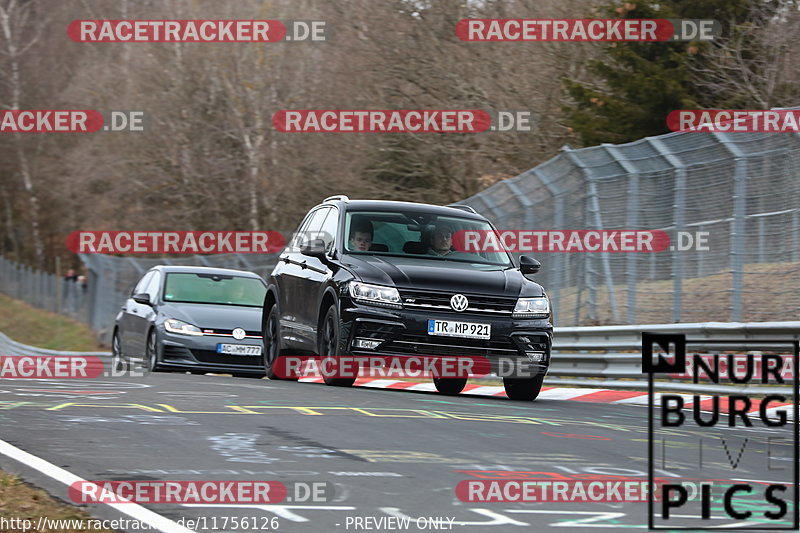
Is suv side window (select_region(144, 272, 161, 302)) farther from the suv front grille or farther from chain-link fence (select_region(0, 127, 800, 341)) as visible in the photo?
the suv front grille

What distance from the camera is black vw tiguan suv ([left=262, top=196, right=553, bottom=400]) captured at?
1210cm

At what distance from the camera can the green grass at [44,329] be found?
45.2 metres

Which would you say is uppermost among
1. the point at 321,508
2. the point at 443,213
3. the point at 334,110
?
the point at 334,110

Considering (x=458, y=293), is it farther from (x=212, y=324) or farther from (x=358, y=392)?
(x=212, y=324)

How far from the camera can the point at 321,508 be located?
6164mm

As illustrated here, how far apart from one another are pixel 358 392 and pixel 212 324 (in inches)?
214

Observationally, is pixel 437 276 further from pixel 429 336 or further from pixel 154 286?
pixel 154 286

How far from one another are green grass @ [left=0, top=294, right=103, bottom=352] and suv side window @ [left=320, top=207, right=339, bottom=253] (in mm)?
27010

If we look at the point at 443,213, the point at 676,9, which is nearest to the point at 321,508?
the point at 443,213

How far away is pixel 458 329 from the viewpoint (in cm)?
1213

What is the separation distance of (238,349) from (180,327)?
81cm

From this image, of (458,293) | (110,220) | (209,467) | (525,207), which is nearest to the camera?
(209,467)

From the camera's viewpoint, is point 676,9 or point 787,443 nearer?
point 787,443

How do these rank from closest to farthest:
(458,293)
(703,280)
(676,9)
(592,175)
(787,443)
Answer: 1. (787,443)
2. (458,293)
3. (703,280)
4. (592,175)
5. (676,9)
